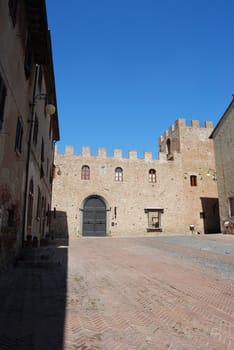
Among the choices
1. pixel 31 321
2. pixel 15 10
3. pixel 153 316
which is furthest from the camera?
pixel 15 10

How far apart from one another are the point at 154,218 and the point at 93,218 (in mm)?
5914

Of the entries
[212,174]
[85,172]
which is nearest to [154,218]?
[85,172]

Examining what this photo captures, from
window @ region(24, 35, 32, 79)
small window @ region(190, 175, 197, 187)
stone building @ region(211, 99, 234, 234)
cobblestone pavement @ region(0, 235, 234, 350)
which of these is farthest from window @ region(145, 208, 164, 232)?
window @ region(24, 35, 32, 79)

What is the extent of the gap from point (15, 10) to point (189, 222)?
22547 millimetres

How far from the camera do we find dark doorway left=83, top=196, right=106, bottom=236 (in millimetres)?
21875

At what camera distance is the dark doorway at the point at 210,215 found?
2477 centimetres

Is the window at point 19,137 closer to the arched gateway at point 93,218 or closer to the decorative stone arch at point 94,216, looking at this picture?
the decorative stone arch at point 94,216

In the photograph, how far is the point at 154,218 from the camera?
2320cm

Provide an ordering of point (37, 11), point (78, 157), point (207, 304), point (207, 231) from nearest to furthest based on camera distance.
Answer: point (207, 304), point (37, 11), point (78, 157), point (207, 231)

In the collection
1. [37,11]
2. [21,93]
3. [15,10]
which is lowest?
[21,93]

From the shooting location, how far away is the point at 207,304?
370 centimetres

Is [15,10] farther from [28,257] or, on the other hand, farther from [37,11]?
[28,257]

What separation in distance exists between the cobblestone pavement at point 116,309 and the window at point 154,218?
17.0 meters

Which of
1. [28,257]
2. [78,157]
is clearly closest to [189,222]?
[78,157]
